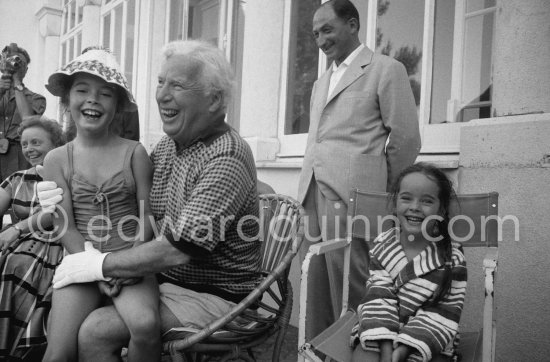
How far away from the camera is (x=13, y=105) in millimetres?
4785

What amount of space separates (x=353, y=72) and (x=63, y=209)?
1618 mm

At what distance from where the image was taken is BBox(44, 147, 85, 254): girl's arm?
1979mm

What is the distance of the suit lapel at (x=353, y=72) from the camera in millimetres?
2736

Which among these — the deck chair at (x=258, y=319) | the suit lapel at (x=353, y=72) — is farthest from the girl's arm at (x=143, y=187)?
the suit lapel at (x=353, y=72)

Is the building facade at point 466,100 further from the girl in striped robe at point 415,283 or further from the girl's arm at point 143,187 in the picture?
the girl's arm at point 143,187

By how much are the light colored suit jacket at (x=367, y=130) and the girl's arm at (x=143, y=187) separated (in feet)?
3.42

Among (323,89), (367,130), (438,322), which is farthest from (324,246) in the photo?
(323,89)

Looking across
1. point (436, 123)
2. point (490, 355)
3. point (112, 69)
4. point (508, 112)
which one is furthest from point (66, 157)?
point (436, 123)

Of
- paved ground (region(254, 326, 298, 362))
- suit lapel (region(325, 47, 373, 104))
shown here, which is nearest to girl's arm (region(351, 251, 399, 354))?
suit lapel (region(325, 47, 373, 104))

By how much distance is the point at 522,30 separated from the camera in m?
2.46

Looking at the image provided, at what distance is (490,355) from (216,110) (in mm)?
1324

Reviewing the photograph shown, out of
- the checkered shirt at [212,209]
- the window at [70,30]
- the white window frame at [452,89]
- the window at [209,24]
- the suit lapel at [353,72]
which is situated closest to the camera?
the checkered shirt at [212,209]

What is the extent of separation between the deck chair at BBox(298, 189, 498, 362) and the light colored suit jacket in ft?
1.12

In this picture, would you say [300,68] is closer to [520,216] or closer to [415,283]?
[520,216]
